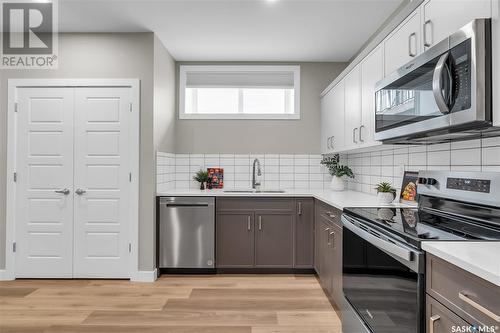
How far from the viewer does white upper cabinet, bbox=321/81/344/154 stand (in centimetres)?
354

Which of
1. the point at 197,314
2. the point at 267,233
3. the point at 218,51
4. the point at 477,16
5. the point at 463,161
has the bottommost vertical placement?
the point at 197,314

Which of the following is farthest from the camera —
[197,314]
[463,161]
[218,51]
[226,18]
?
[218,51]

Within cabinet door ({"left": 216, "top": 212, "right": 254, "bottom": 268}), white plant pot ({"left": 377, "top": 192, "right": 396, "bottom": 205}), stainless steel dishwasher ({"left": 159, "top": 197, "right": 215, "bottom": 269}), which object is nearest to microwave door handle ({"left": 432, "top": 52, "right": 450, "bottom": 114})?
white plant pot ({"left": 377, "top": 192, "right": 396, "bottom": 205})

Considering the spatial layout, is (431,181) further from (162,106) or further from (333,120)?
(162,106)

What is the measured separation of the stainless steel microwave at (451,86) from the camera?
1388mm

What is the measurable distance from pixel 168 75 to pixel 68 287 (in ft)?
8.16

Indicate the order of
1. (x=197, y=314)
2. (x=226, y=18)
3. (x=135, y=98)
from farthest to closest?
1. (x=135, y=98)
2. (x=226, y=18)
3. (x=197, y=314)

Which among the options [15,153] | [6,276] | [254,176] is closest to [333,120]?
[254,176]

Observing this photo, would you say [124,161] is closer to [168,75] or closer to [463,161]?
[168,75]

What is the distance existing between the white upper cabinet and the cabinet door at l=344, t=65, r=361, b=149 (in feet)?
0.52

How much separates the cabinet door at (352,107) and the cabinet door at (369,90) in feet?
0.32

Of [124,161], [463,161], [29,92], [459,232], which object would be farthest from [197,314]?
[29,92]

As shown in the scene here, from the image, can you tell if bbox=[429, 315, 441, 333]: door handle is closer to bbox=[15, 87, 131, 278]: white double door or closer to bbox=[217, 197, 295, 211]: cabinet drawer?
bbox=[217, 197, 295, 211]: cabinet drawer

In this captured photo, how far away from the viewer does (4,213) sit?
3609mm
